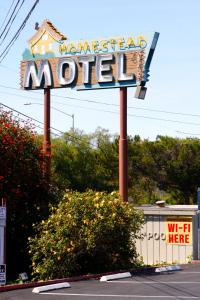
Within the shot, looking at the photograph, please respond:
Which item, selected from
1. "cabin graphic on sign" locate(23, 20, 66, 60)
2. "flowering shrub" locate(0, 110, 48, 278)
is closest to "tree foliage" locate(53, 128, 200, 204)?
"cabin graphic on sign" locate(23, 20, 66, 60)

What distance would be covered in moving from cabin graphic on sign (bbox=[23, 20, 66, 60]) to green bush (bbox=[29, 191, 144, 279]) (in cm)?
897

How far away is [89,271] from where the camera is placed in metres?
20.8

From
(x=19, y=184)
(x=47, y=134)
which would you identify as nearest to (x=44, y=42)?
(x=47, y=134)

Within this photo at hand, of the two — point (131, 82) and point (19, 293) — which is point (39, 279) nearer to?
point (19, 293)

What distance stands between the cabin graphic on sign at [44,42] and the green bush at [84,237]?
8967 millimetres

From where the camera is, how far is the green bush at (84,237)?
19.9 metres

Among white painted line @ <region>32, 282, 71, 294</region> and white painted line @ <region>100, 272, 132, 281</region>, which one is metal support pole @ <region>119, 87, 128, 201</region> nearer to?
white painted line @ <region>100, 272, 132, 281</region>

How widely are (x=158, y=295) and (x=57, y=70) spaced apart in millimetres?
14322

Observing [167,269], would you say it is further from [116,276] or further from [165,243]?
[165,243]

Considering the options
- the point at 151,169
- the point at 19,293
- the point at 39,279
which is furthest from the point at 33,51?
the point at 151,169

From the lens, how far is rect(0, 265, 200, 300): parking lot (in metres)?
16.0

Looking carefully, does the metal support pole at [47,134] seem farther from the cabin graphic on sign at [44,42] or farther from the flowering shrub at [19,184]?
the cabin graphic on sign at [44,42]

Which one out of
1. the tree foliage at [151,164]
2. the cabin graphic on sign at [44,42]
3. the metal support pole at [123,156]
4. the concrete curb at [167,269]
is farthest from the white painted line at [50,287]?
the tree foliage at [151,164]

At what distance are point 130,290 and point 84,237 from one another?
3597mm
